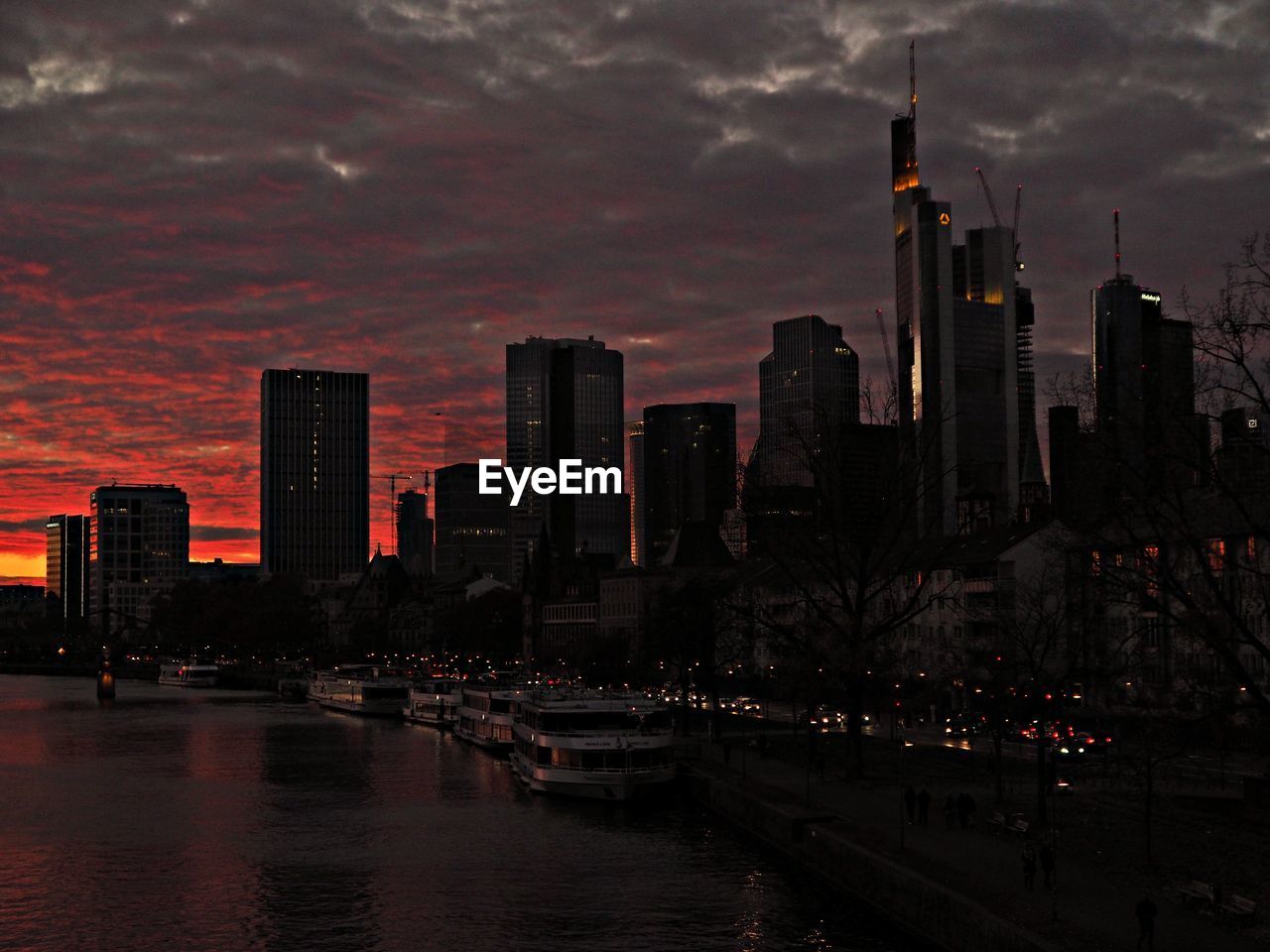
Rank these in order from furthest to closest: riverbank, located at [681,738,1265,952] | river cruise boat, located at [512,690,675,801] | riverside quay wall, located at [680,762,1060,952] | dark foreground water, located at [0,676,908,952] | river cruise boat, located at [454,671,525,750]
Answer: river cruise boat, located at [454,671,525,750] < river cruise boat, located at [512,690,675,801] < dark foreground water, located at [0,676,908,952] < riverside quay wall, located at [680,762,1060,952] < riverbank, located at [681,738,1265,952]

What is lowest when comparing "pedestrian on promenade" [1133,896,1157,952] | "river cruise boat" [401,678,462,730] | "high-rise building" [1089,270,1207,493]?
"river cruise boat" [401,678,462,730]

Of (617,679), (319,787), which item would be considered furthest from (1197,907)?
(617,679)

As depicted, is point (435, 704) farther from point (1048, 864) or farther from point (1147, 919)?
point (1147, 919)

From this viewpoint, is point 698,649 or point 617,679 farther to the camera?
point 617,679

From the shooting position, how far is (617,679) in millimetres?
189250

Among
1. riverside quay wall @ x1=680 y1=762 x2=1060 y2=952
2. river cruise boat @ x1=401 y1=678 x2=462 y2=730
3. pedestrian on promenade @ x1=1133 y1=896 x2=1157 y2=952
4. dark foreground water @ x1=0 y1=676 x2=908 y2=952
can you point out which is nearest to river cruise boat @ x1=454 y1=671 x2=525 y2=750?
river cruise boat @ x1=401 y1=678 x2=462 y2=730

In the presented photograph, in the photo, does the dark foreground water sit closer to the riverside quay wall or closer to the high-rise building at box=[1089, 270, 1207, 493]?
the riverside quay wall

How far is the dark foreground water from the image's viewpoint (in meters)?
55.1

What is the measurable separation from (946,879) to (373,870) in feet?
92.5

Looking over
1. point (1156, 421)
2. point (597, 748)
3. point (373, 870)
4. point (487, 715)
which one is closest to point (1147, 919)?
point (1156, 421)

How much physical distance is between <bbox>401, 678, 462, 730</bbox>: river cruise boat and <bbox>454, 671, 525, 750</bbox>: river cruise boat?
921 centimetres

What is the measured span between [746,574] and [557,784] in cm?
10600

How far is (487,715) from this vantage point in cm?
13450

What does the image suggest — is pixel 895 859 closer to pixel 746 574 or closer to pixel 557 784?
pixel 557 784
